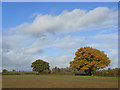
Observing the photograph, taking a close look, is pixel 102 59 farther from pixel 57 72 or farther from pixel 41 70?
pixel 41 70

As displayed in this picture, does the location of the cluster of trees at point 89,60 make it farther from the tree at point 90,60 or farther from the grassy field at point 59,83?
the grassy field at point 59,83

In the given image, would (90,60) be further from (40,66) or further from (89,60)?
(40,66)

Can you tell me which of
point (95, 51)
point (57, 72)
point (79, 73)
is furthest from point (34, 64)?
point (95, 51)

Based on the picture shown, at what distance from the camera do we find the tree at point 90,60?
5518cm

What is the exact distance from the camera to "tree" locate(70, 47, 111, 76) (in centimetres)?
5518

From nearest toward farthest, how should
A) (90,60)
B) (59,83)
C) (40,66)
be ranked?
(59,83) → (90,60) → (40,66)

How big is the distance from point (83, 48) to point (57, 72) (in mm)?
29880

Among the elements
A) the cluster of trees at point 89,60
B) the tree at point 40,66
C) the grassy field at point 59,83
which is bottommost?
the tree at point 40,66

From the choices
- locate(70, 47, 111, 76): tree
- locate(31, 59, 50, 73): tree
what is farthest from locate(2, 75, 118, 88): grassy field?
locate(31, 59, 50, 73): tree

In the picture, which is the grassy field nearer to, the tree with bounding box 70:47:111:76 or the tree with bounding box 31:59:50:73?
the tree with bounding box 70:47:111:76

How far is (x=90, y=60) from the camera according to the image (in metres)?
56.5

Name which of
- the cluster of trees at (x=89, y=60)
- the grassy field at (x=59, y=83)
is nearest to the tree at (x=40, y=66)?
the cluster of trees at (x=89, y=60)

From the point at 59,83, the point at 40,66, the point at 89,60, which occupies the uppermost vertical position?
the point at 89,60

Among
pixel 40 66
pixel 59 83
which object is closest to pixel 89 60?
pixel 59 83
